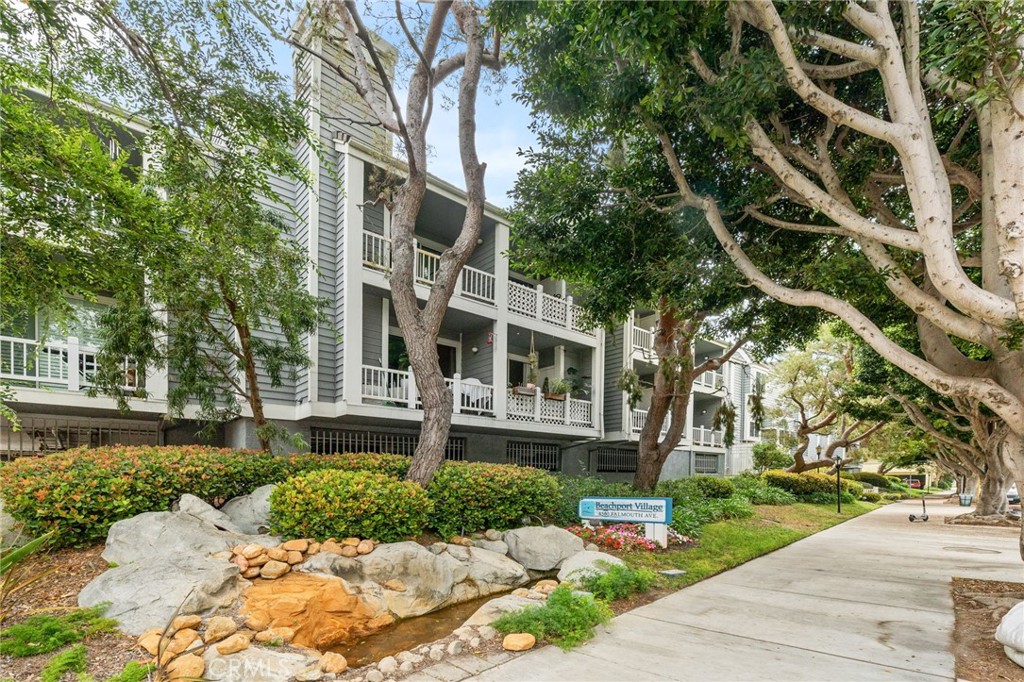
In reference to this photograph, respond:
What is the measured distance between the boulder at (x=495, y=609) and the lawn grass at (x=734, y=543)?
226cm

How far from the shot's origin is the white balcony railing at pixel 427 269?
460 inches

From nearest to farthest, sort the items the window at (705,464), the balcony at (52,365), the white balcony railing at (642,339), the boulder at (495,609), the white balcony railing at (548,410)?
the boulder at (495,609) < the balcony at (52,365) < the white balcony railing at (548,410) < the white balcony railing at (642,339) < the window at (705,464)

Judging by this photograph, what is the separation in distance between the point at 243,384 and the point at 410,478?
483 cm

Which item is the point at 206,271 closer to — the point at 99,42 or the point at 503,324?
the point at 99,42

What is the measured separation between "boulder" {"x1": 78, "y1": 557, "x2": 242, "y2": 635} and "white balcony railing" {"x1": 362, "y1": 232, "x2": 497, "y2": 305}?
6788 millimetres

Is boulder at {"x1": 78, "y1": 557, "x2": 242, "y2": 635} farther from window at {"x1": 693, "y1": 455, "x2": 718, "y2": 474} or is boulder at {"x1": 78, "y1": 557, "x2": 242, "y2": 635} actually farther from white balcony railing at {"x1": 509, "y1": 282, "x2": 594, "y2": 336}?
window at {"x1": 693, "y1": 455, "x2": 718, "y2": 474}

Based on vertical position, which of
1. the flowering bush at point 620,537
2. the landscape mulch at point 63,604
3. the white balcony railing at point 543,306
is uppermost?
the white balcony railing at point 543,306

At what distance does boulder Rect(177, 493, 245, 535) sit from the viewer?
6754 mm

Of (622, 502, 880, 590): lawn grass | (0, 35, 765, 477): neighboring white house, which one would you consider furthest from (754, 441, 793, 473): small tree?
(0, 35, 765, 477): neighboring white house

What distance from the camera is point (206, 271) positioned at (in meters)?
7.91

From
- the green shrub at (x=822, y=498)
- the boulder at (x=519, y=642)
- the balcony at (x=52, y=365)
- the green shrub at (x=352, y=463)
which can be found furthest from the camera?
the green shrub at (x=822, y=498)

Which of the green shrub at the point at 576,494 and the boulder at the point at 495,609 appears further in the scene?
the green shrub at the point at 576,494

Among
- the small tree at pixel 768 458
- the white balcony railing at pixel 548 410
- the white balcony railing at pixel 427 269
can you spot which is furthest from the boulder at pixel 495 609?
the small tree at pixel 768 458

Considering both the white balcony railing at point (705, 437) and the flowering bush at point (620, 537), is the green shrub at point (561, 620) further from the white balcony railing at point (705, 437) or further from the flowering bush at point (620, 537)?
the white balcony railing at point (705, 437)
